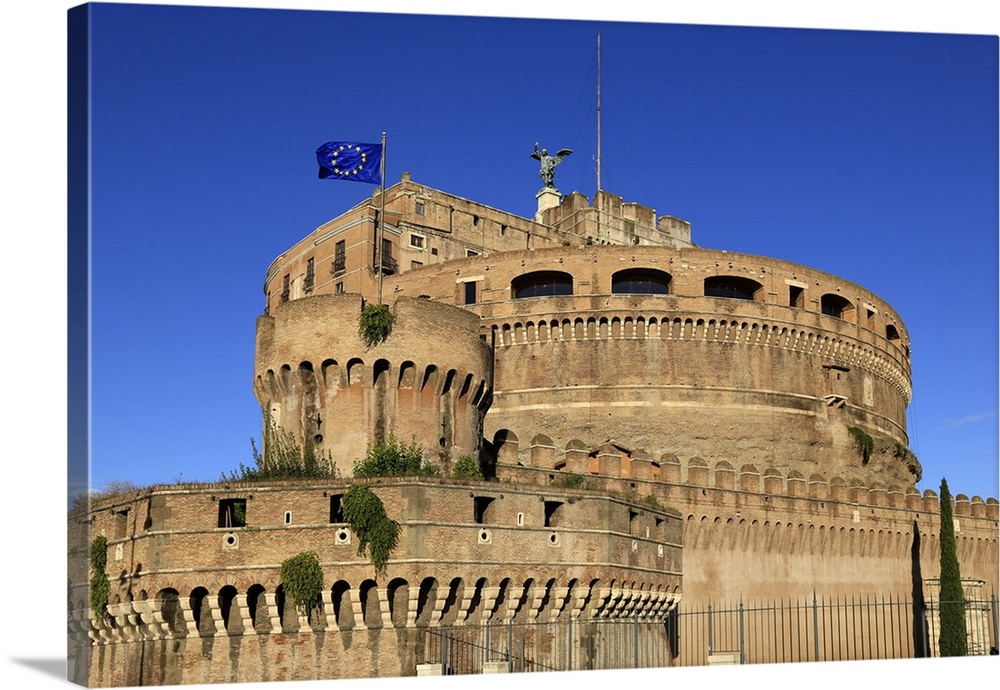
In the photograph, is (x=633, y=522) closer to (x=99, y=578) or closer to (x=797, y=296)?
(x=99, y=578)

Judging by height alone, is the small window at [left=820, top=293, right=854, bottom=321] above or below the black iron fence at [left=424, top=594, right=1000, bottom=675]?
above

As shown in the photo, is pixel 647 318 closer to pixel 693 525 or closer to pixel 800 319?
pixel 800 319

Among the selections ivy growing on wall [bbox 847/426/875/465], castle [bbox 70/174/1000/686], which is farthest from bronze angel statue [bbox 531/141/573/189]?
ivy growing on wall [bbox 847/426/875/465]

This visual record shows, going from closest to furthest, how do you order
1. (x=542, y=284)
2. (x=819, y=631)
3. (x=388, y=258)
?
1. (x=819, y=631)
2. (x=542, y=284)
3. (x=388, y=258)

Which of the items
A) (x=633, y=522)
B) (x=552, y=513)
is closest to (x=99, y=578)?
(x=552, y=513)

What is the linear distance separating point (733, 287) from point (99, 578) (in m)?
30.7

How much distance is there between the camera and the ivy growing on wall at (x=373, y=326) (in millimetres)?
29266

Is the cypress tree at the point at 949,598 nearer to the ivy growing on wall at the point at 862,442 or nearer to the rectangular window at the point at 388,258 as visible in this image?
the ivy growing on wall at the point at 862,442

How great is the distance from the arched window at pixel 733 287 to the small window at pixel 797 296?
4.84ft

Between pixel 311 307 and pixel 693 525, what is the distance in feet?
48.0

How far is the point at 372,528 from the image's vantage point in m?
23.9

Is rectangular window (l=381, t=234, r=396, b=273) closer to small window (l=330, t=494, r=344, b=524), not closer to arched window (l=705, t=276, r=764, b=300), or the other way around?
arched window (l=705, t=276, r=764, b=300)

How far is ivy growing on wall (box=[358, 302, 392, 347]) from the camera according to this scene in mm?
29266

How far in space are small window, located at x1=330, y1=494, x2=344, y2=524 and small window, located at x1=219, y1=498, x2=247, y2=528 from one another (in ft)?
5.55
